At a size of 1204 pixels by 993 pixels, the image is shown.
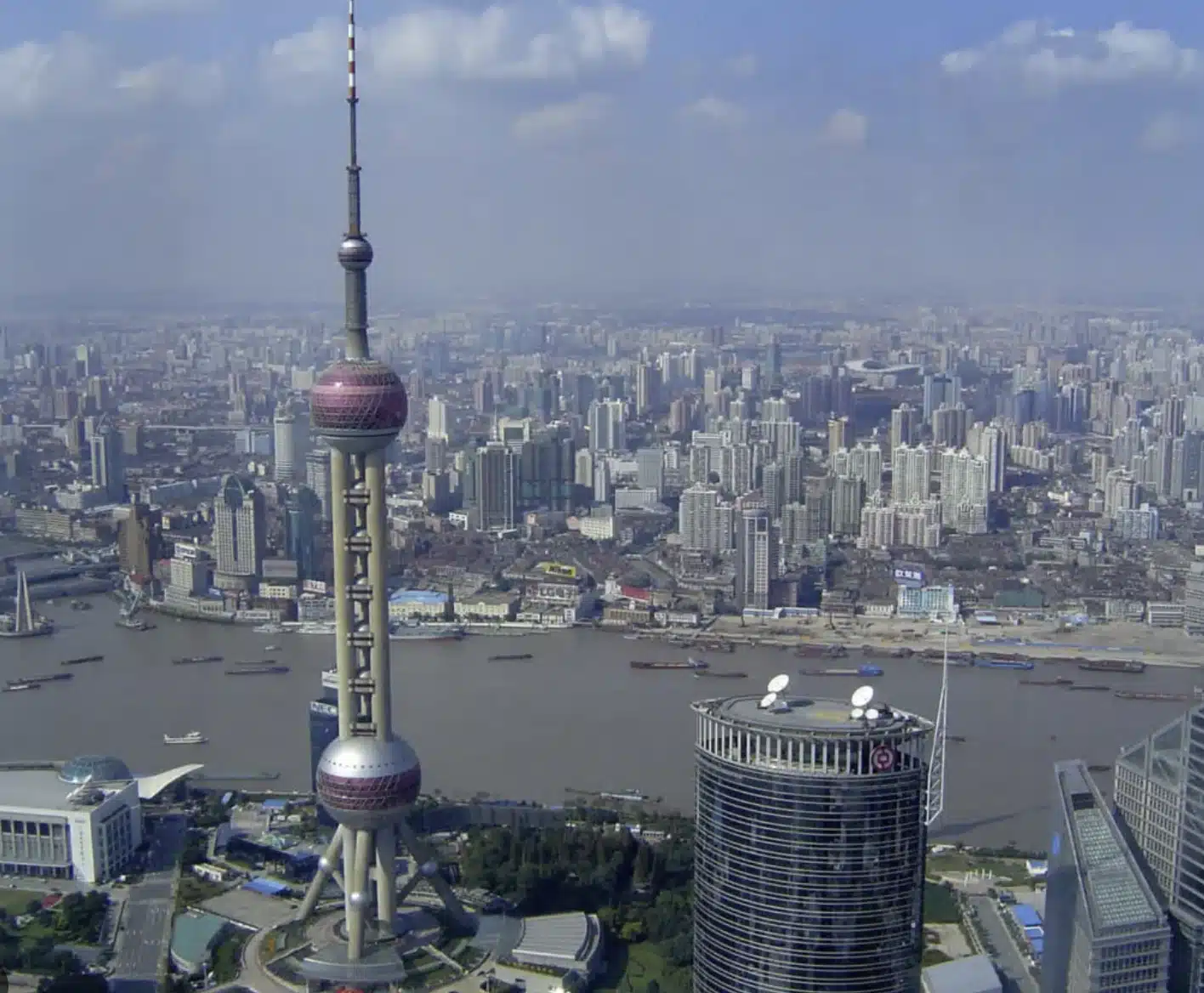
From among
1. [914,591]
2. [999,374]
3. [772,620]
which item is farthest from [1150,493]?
[999,374]

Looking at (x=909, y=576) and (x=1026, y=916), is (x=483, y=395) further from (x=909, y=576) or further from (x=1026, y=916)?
(x=1026, y=916)

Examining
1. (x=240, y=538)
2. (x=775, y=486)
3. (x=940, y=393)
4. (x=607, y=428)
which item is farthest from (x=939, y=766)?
(x=940, y=393)

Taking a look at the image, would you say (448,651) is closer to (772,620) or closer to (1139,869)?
(772,620)

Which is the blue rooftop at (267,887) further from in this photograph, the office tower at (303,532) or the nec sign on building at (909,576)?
the nec sign on building at (909,576)

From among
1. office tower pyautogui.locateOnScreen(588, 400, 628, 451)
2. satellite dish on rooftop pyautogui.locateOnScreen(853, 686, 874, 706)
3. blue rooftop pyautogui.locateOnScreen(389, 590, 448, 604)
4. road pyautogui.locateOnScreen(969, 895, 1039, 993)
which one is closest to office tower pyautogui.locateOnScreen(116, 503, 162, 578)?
blue rooftop pyautogui.locateOnScreen(389, 590, 448, 604)

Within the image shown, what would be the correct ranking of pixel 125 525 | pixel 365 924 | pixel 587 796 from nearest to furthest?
pixel 365 924
pixel 587 796
pixel 125 525

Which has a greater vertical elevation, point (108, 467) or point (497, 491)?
point (108, 467)
